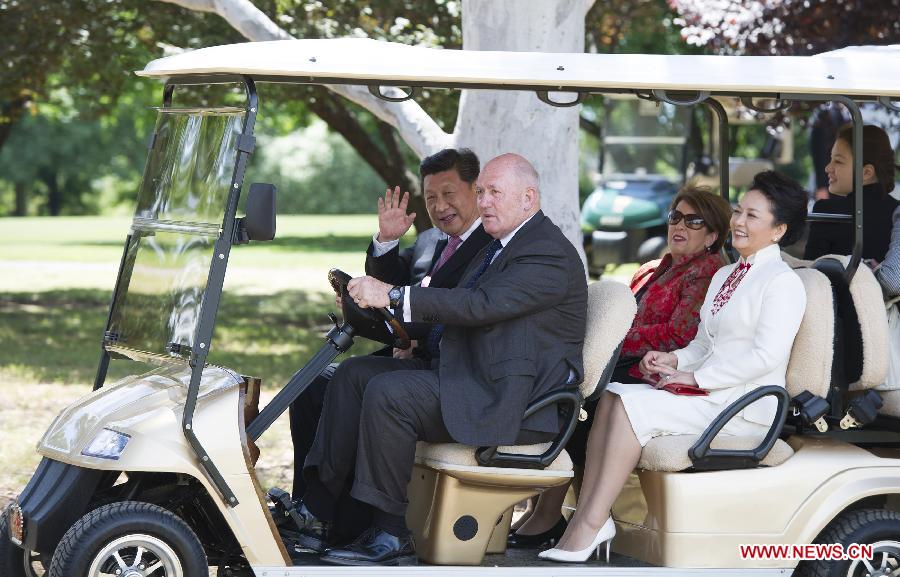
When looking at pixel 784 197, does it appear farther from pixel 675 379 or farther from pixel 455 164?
pixel 455 164

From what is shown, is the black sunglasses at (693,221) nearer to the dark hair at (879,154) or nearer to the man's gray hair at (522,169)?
the dark hair at (879,154)

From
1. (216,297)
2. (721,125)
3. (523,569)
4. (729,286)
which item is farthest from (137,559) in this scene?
(721,125)

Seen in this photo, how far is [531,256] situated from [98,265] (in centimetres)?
1869

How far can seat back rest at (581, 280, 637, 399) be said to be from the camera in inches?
165

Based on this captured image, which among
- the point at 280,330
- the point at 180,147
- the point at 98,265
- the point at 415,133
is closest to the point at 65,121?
the point at 98,265

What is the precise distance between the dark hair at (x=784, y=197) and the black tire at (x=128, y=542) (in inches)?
82.4

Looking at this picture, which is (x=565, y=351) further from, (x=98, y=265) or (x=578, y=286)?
(x=98, y=265)

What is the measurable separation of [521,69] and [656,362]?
1196 millimetres

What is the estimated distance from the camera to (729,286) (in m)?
4.41

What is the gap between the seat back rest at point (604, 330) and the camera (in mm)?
4195

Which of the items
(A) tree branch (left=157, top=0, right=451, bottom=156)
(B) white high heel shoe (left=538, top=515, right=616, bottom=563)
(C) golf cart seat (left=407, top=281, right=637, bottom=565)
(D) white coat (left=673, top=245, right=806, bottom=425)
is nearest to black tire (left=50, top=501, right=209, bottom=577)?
(C) golf cart seat (left=407, top=281, right=637, bottom=565)

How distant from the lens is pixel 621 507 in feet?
14.4

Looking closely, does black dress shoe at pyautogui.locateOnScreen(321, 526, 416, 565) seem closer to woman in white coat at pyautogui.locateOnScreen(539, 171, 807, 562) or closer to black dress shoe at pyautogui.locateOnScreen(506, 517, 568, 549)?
woman in white coat at pyautogui.locateOnScreen(539, 171, 807, 562)

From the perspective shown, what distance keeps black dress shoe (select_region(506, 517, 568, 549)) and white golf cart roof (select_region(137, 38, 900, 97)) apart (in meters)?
1.59
